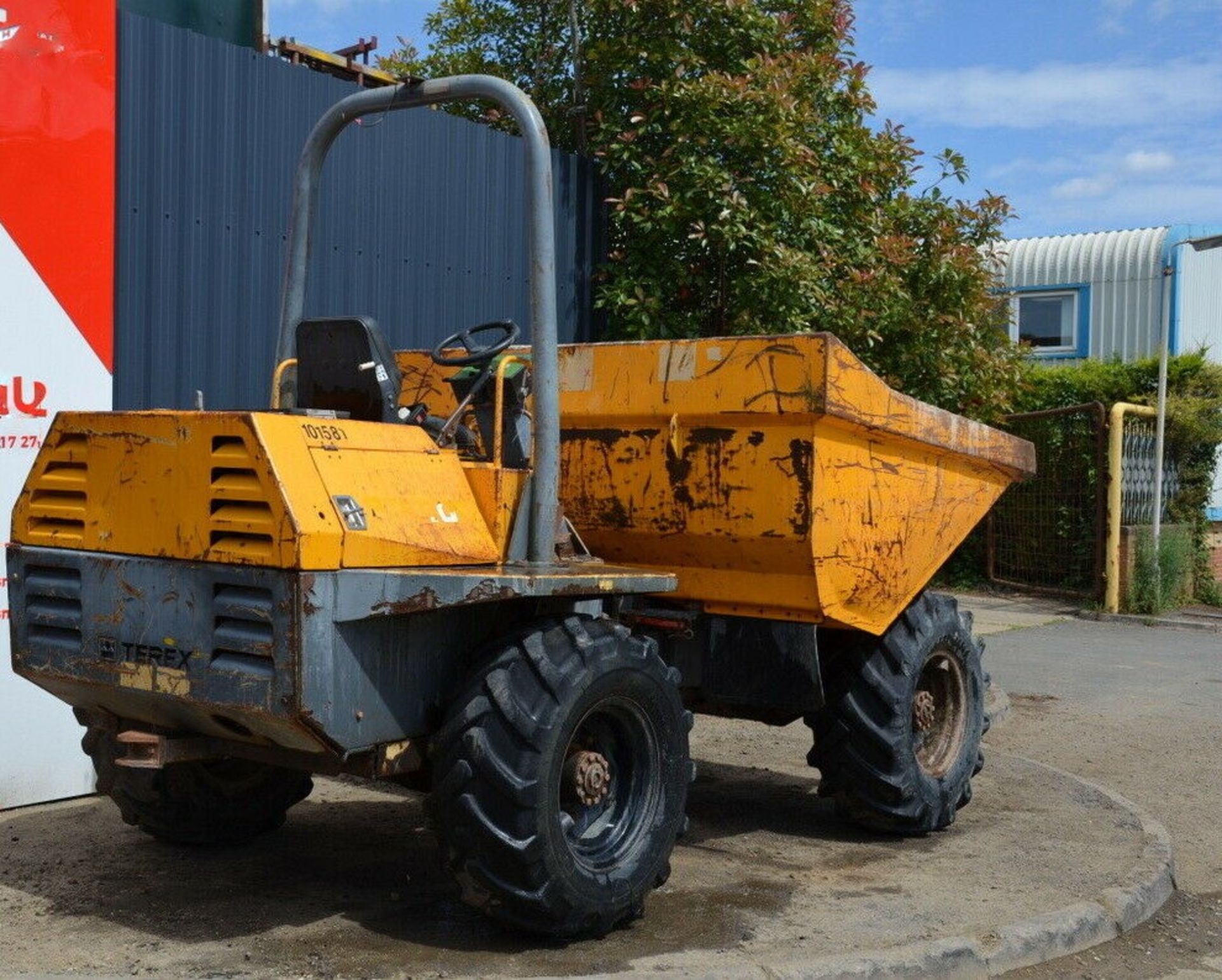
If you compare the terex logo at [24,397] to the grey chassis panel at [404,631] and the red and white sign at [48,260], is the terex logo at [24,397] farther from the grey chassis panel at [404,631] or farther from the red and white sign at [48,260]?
the grey chassis panel at [404,631]

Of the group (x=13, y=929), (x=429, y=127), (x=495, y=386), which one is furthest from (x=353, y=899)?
(x=429, y=127)

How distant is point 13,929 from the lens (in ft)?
16.2

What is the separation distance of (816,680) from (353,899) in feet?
6.70

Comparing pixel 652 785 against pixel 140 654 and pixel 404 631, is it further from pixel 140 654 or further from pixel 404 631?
pixel 140 654

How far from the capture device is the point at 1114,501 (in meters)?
16.0

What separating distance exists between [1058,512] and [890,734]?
1133 centimetres

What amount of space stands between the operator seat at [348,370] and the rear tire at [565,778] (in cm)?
94

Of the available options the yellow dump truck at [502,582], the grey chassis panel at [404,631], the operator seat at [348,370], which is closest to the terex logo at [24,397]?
the yellow dump truck at [502,582]

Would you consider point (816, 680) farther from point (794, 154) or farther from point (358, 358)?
point (794, 154)

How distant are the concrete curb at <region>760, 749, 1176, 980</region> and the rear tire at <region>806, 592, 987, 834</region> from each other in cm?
88

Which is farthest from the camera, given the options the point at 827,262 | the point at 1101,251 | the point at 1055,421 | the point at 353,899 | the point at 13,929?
the point at 1101,251

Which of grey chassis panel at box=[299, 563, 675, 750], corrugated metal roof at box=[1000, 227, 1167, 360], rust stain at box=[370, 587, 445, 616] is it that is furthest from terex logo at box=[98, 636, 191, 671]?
corrugated metal roof at box=[1000, 227, 1167, 360]

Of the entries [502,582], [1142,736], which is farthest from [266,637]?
[1142,736]

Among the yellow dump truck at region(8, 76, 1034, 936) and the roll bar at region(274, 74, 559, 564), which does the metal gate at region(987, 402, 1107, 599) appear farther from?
the roll bar at region(274, 74, 559, 564)
